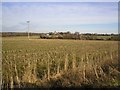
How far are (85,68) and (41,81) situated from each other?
1.68 metres

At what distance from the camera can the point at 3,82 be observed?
677cm

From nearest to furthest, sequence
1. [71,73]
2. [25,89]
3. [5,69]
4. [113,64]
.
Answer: [25,89]
[71,73]
[5,69]
[113,64]

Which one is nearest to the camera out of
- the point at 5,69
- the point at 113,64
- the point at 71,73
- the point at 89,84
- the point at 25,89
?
the point at 25,89

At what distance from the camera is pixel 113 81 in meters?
6.99

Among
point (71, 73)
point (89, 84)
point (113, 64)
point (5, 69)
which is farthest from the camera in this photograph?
point (113, 64)

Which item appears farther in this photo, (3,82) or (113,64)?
(113,64)

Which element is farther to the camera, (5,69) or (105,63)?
(105,63)

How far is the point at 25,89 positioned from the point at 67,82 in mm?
1274

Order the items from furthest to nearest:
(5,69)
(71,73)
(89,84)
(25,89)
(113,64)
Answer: (113,64), (5,69), (71,73), (89,84), (25,89)

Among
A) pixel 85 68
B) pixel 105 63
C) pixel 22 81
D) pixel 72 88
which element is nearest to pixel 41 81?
pixel 22 81

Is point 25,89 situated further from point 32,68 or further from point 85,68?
point 85,68

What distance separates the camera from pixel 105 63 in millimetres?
9172

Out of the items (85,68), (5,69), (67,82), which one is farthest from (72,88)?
(5,69)

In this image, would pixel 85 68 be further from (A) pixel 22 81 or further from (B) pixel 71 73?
(A) pixel 22 81
